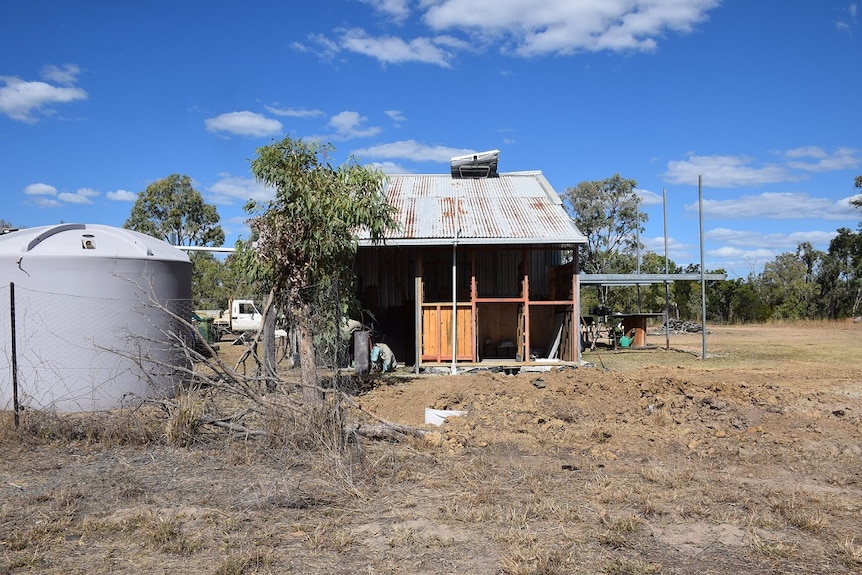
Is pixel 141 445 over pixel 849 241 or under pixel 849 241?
under

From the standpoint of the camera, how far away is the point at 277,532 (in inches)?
196

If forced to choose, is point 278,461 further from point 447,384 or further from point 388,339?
point 388,339

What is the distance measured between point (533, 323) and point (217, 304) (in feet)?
86.3

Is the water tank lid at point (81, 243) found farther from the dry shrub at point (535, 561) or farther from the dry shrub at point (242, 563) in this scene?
the dry shrub at point (535, 561)

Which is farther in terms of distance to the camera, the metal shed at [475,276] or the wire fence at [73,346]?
the metal shed at [475,276]

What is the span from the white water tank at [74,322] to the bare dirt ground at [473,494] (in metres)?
2.49

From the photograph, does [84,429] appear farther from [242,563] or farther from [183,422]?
[242,563]

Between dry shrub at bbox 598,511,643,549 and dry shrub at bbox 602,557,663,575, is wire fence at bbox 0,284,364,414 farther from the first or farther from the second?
dry shrub at bbox 602,557,663,575

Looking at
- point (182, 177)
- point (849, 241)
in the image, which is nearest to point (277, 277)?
point (182, 177)

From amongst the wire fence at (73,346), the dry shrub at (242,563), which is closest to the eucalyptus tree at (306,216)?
the wire fence at (73,346)

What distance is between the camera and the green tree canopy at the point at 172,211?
39553mm

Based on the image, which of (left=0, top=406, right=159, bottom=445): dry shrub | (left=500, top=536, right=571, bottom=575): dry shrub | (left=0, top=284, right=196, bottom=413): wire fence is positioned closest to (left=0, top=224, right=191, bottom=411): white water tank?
(left=0, top=284, right=196, bottom=413): wire fence

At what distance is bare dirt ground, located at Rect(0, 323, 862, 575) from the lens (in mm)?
4516

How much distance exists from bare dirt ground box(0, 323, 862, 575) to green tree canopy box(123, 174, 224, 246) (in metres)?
34.5
